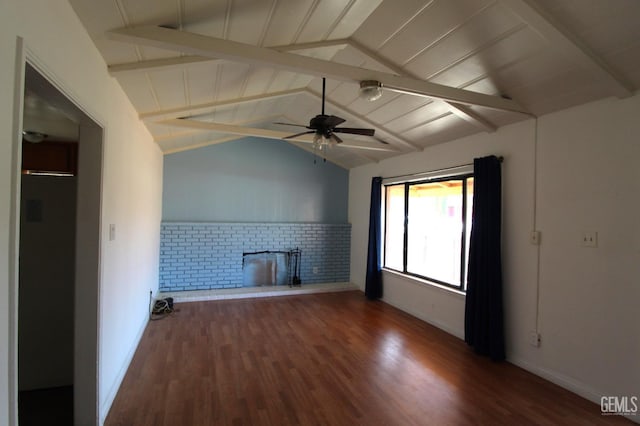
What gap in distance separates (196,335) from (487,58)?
401 centimetres

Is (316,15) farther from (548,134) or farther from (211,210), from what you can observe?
(211,210)

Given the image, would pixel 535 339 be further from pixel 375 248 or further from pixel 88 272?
pixel 88 272

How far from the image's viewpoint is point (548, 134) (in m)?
2.89

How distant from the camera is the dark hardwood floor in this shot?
227 cm

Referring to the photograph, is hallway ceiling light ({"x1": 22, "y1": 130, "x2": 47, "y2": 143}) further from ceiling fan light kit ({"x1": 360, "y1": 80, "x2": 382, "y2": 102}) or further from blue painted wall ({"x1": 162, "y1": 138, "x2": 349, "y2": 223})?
ceiling fan light kit ({"x1": 360, "y1": 80, "x2": 382, "y2": 102})

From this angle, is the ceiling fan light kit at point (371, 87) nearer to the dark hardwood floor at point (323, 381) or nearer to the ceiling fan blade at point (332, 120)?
the ceiling fan blade at point (332, 120)

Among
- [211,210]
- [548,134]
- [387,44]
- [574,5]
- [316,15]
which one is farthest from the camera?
[211,210]

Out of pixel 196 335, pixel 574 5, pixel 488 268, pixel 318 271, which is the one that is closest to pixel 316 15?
pixel 574 5

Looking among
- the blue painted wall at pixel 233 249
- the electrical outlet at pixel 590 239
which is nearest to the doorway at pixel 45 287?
the blue painted wall at pixel 233 249

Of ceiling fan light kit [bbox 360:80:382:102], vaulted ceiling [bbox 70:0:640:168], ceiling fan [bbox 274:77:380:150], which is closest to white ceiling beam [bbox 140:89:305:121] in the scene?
vaulted ceiling [bbox 70:0:640:168]

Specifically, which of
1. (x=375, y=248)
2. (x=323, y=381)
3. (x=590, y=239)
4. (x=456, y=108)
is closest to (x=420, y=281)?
(x=375, y=248)

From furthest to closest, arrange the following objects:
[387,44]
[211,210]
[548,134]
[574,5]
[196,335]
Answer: [211,210], [196,335], [548,134], [387,44], [574,5]

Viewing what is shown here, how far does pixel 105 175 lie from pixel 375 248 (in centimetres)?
416

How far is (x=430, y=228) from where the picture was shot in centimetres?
458
